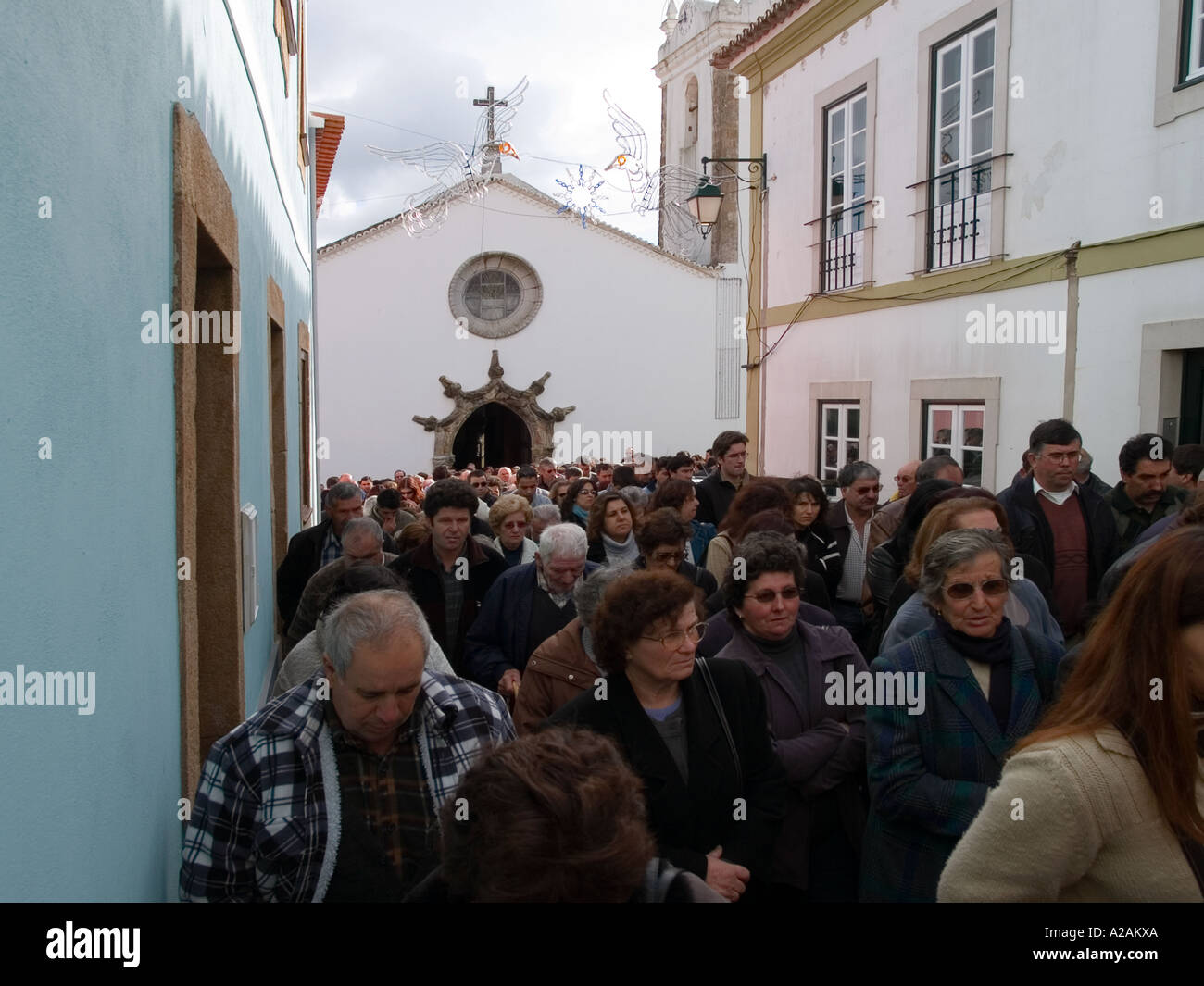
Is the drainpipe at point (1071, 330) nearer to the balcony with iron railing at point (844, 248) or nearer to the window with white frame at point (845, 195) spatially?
the balcony with iron railing at point (844, 248)

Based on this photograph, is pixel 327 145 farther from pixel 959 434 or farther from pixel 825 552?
pixel 825 552

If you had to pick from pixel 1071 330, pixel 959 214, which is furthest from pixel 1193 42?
pixel 959 214

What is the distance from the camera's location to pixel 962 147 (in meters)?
10.0

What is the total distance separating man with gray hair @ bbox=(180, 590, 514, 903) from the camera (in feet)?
8.42

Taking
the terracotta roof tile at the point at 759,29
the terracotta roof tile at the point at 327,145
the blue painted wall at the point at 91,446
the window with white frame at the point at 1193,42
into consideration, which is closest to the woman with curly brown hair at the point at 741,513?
the blue painted wall at the point at 91,446

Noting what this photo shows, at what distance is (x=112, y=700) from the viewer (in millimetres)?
2166

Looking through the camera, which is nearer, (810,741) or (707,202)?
(810,741)

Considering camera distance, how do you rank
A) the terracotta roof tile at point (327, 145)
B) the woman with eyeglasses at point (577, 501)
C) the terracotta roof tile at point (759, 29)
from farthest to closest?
the terracotta roof tile at point (327, 145) < the terracotta roof tile at point (759, 29) < the woman with eyeglasses at point (577, 501)

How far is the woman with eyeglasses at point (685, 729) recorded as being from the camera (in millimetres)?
3213

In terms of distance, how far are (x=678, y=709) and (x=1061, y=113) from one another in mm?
7051

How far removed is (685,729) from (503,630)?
1.77 m

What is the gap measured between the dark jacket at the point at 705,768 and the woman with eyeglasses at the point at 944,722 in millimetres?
322

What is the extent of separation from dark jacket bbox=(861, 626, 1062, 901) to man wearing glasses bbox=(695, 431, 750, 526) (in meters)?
4.69
